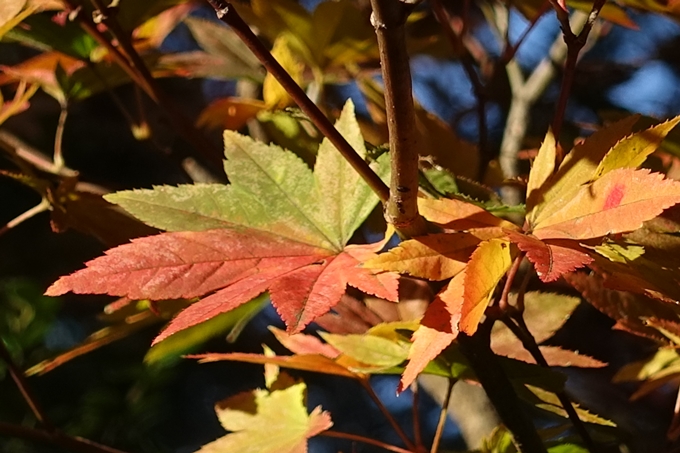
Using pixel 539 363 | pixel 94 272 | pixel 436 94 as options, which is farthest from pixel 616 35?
pixel 94 272

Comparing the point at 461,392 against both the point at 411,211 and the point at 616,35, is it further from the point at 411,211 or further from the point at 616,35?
the point at 616,35

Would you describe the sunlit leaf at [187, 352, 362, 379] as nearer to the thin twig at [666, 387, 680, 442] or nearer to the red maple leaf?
the red maple leaf

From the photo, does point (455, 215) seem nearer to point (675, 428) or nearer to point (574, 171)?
point (574, 171)

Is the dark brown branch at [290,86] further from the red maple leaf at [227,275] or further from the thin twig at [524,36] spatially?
the thin twig at [524,36]

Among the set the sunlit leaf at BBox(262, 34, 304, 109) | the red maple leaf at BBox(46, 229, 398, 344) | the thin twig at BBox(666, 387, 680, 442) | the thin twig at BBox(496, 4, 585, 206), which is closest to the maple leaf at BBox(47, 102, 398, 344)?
the red maple leaf at BBox(46, 229, 398, 344)

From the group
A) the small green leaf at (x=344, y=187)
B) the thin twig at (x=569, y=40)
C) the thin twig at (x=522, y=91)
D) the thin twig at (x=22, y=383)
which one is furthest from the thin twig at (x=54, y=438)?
the thin twig at (x=522, y=91)

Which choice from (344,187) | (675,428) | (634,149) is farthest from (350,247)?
(675,428)
